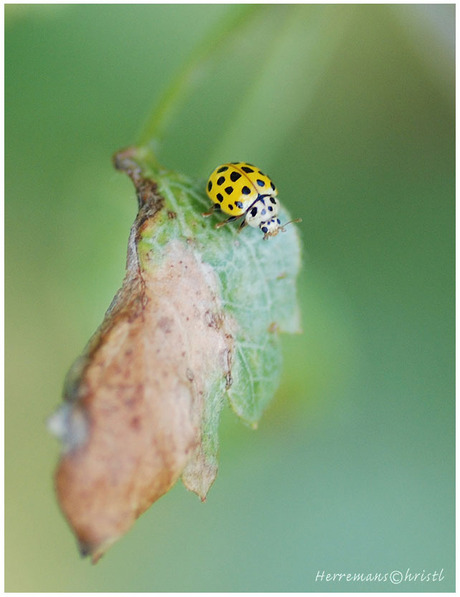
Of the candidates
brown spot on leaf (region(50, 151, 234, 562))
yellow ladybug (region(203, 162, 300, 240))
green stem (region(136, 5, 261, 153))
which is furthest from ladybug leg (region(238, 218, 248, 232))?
green stem (region(136, 5, 261, 153))

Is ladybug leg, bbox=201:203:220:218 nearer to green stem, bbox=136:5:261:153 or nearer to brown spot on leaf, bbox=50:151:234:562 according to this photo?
brown spot on leaf, bbox=50:151:234:562

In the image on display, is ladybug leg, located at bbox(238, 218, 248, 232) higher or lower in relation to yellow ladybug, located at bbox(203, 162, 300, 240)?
lower

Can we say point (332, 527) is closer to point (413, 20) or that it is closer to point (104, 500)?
point (104, 500)

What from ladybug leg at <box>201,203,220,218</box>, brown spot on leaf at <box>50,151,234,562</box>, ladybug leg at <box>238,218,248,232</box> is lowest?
brown spot on leaf at <box>50,151,234,562</box>

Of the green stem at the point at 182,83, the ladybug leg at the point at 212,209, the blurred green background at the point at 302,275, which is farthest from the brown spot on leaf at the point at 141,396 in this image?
the blurred green background at the point at 302,275

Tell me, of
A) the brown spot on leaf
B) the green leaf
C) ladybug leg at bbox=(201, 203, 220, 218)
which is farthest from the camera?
ladybug leg at bbox=(201, 203, 220, 218)

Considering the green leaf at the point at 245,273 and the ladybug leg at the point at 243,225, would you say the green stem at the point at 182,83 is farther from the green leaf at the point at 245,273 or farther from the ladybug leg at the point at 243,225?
the ladybug leg at the point at 243,225

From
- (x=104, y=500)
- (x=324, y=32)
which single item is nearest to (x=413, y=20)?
(x=324, y=32)

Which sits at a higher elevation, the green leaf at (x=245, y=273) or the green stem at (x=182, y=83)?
the green stem at (x=182, y=83)
